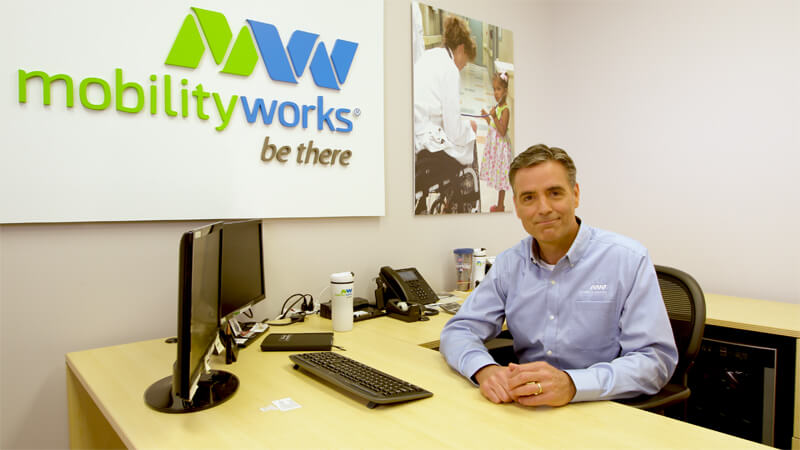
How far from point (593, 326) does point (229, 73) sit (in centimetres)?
170

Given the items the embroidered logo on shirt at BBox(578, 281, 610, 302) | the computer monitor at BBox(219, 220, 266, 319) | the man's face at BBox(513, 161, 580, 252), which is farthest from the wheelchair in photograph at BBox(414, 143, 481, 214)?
the embroidered logo on shirt at BBox(578, 281, 610, 302)

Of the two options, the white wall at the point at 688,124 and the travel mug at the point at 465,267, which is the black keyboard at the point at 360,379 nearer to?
the travel mug at the point at 465,267

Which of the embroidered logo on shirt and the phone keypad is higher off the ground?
the embroidered logo on shirt

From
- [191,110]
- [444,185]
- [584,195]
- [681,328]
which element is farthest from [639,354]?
[584,195]

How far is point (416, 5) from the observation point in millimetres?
2762

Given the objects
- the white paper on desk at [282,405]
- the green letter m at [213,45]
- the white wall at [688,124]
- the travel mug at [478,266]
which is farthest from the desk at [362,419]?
the white wall at [688,124]

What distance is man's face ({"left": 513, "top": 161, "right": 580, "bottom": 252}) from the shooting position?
1.60 meters

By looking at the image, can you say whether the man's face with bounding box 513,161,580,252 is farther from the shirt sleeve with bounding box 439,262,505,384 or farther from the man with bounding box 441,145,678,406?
the shirt sleeve with bounding box 439,262,505,384

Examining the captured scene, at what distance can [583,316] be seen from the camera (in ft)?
5.13

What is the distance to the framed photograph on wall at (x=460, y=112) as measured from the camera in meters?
2.82

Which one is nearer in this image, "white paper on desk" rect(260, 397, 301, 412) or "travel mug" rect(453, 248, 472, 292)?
"white paper on desk" rect(260, 397, 301, 412)

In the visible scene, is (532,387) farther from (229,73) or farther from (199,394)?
(229,73)

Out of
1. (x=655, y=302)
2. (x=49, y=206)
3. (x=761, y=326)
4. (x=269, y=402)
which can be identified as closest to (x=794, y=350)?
(x=761, y=326)

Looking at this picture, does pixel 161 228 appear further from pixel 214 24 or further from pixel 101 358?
pixel 214 24
